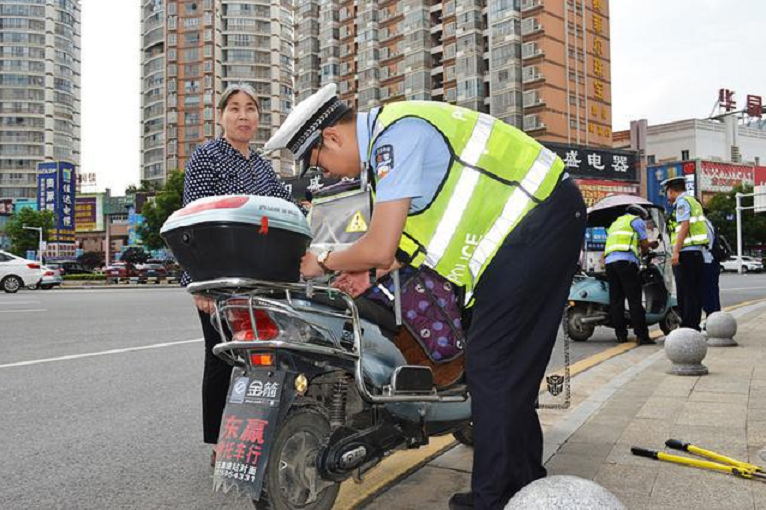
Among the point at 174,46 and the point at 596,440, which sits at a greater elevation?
the point at 174,46

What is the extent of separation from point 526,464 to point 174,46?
109448 mm

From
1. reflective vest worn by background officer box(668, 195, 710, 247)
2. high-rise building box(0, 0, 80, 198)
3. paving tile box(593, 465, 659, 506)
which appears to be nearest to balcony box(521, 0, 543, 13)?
reflective vest worn by background officer box(668, 195, 710, 247)

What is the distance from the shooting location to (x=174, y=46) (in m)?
104

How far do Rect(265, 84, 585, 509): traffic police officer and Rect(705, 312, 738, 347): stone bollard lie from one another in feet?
20.8

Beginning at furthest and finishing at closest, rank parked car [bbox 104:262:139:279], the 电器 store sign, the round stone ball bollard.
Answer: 1. parked car [bbox 104:262:139:279]
2. the 电器 store sign
3. the round stone ball bollard

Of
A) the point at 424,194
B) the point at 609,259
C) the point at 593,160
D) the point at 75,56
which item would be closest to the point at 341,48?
the point at 593,160

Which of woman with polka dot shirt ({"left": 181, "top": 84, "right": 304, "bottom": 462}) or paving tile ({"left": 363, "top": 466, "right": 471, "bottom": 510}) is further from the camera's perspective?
woman with polka dot shirt ({"left": 181, "top": 84, "right": 304, "bottom": 462})

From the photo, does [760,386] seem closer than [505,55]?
Yes

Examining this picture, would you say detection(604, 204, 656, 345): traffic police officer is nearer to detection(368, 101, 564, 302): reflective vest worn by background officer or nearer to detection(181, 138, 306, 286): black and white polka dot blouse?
detection(181, 138, 306, 286): black and white polka dot blouse

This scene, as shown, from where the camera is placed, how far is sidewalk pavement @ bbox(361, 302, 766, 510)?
313 centimetres

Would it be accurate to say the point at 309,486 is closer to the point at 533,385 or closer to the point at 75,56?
the point at 533,385

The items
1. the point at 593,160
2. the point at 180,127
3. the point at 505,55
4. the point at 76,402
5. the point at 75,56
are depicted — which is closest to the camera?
the point at 76,402

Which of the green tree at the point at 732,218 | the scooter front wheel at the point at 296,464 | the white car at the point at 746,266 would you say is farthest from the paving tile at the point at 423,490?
the green tree at the point at 732,218

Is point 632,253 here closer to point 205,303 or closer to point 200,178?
point 200,178
